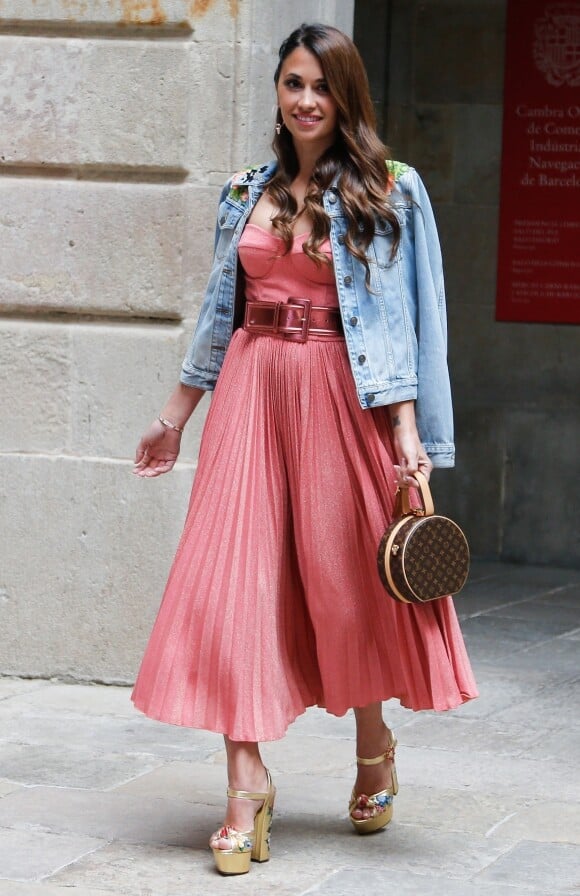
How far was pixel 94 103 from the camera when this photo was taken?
6207 mm

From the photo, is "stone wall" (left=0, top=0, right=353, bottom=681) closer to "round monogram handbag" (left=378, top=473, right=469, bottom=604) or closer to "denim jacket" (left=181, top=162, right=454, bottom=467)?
"denim jacket" (left=181, top=162, right=454, bottom=467)

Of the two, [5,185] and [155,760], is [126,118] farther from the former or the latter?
[155,760]

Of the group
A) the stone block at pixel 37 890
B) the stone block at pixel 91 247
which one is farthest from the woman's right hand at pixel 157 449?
the stone block at pixel 91 247

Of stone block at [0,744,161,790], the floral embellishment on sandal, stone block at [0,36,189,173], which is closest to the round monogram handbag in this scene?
the floral embellishment on sandal

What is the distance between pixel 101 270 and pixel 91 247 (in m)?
0.10

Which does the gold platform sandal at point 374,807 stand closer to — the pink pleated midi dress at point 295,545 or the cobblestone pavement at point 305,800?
the cobblestone pavement at point 305,800

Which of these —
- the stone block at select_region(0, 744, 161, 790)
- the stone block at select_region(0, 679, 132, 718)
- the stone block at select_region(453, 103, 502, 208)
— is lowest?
the stone block at select_region(0, 679, 132, 718)

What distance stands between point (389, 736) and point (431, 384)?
3.20 feet

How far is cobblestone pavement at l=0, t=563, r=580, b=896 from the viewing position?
4027 millimetres

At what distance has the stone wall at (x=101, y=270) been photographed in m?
6.13

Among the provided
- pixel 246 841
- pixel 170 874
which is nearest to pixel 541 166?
pixel 246 841

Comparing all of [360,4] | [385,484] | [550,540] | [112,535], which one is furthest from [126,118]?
[550,540]

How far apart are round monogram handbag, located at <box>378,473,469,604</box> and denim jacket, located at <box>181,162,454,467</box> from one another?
0.18 metres

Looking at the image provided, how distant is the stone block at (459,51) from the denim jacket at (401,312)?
5.20m
